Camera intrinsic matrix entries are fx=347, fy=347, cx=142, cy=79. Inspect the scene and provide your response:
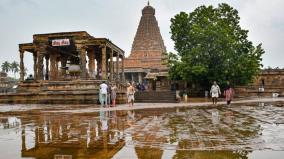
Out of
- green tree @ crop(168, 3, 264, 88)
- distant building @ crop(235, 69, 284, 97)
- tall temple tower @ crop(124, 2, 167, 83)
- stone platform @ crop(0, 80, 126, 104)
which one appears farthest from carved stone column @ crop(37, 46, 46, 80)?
tall temple tower @ crop(124, 2, 167, 83)

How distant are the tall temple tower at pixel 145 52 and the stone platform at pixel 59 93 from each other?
3715cm

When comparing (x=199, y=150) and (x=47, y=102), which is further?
(x=47, y=102)

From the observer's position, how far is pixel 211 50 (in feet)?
120

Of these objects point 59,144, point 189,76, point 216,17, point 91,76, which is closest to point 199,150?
point 59,144

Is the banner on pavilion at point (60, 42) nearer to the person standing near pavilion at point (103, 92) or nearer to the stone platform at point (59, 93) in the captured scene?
the stone platform at point (59, 93)

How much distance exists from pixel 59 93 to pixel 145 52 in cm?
4099

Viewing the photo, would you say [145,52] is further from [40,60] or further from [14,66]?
[14,66]

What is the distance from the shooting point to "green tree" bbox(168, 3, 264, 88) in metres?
35.8

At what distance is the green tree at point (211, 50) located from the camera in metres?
35.8

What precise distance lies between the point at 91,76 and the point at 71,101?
7.22 m

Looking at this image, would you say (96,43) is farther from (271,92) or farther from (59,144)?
(271,92)

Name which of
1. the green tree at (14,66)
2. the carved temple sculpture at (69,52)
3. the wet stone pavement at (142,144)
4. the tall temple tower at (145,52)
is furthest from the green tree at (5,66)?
the wet stone pavement at (142,144)

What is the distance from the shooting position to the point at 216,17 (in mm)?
38750

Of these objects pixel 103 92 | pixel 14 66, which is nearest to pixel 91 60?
pixel 103 92
